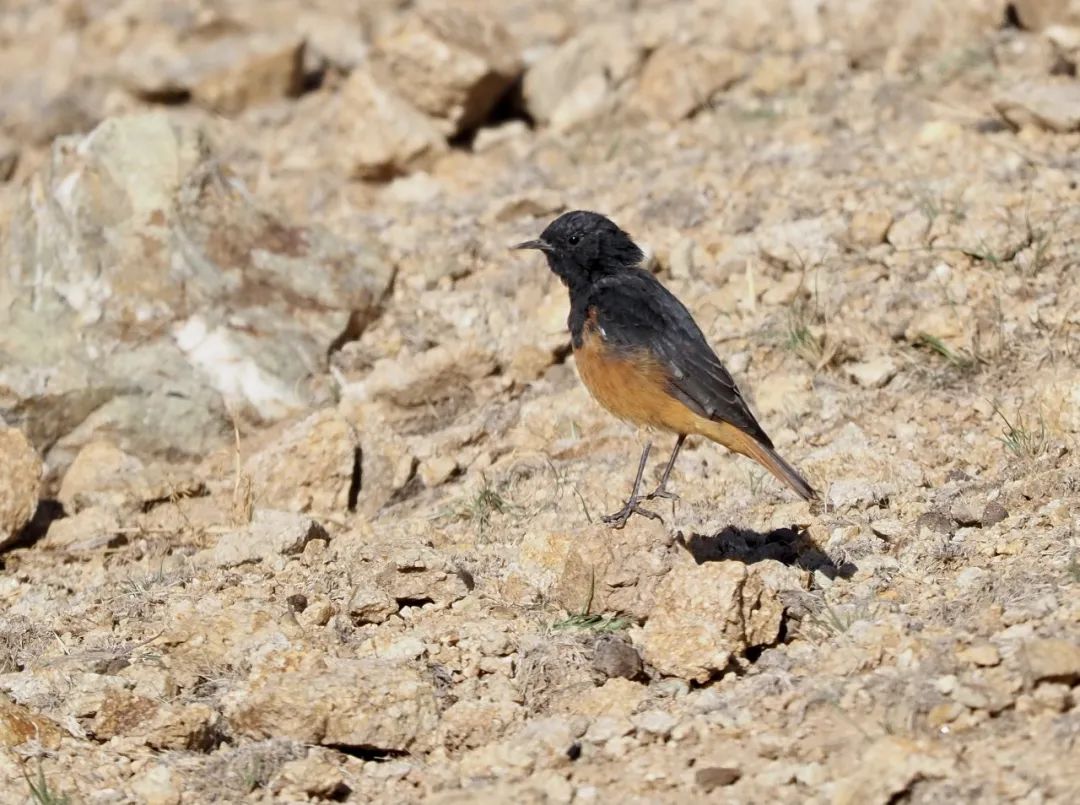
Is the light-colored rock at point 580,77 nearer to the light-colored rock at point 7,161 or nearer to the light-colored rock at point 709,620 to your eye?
the light-colored rock at point 7,161

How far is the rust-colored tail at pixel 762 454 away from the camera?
6406 mm

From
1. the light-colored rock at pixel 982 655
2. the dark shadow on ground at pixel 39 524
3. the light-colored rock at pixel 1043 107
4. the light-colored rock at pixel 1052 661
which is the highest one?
the light-colored rock at pixel 1052 661

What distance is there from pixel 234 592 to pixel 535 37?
715 cm

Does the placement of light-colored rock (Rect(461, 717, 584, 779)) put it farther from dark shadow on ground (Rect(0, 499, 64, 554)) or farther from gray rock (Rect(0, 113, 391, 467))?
gray rock (Rect(0, 113, 391, 467))

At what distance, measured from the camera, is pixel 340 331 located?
9281mm

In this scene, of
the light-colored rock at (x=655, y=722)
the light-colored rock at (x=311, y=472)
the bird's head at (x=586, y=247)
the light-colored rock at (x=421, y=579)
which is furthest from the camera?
the light-colored rock at (x=311, y=472)

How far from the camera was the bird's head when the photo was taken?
291 inches

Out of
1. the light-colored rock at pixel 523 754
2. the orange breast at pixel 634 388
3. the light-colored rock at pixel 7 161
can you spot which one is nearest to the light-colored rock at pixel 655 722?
the light-colored rock at pixel 523 754

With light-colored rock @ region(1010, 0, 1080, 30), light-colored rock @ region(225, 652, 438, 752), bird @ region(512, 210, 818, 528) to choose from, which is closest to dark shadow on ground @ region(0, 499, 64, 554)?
light-colored rock @ region(225, 652, 438, 752)

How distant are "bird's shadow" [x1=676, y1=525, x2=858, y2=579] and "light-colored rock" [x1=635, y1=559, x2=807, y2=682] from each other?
2.44 ft

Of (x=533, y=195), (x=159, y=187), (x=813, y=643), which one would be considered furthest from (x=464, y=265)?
(x=813, y=643)

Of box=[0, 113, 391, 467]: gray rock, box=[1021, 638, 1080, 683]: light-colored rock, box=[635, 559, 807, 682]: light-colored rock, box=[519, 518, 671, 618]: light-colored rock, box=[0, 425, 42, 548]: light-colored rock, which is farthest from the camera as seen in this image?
box=[0, 113, 391, 467]: gray rock

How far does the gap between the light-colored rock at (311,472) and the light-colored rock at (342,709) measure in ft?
7.37

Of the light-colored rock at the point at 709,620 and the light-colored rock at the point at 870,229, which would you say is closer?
the light-colored rock at the point at 709,620
